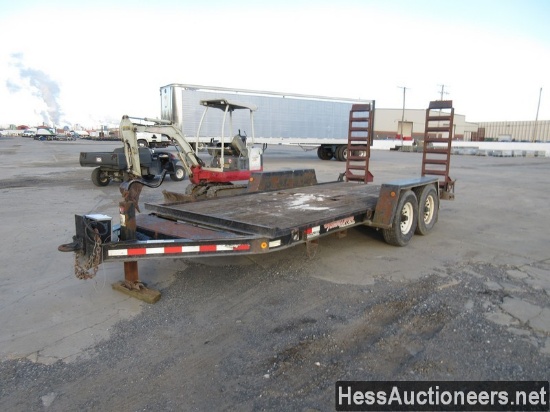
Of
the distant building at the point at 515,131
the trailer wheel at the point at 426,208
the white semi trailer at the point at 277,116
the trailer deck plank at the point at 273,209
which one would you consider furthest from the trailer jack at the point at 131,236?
the distant building at the point at 515,131

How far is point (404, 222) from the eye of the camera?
7.00 m

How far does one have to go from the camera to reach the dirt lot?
3230 millimetres

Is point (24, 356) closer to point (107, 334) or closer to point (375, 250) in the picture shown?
point (107, 334)

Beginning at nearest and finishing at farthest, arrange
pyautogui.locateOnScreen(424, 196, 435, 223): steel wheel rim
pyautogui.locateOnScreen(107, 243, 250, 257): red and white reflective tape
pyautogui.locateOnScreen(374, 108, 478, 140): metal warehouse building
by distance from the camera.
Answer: pyautogui.locateOnScreen(107, 243, 250, 257): red and white reflective tape < pyautogui.locateOnScreen(424, 196, 435, 223): steel wheel rim < pyautogui.locateOnScreen(374, 108, 478, 140): metal warehouse building

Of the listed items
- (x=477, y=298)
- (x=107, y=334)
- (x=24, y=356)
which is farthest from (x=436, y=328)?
(x=24, y=356)

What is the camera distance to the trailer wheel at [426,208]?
24.3 ft

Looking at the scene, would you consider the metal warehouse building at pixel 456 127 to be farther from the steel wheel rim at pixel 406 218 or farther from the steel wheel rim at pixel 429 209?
the steel wheel rim at pixel 406 218

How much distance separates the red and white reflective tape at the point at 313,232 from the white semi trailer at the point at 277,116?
47.4 ft

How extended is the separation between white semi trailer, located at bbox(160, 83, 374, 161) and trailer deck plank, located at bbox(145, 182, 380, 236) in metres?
12.3

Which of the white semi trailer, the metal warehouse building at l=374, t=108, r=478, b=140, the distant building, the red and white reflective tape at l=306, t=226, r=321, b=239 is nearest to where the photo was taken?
the red and white reflective tape at l=306, t=226, r=321, b=239

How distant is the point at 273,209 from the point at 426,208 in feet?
11.1

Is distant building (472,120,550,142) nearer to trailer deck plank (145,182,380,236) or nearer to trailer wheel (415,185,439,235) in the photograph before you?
trailer wheel (415,185,439,235)

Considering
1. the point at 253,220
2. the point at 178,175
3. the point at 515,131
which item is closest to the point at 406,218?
the point at 253,220

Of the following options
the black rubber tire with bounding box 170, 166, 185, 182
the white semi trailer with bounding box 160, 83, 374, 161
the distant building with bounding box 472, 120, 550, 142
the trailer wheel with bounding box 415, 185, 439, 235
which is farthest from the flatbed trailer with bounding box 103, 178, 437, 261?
the distant building with bounding box 472, 120, 550, 142
